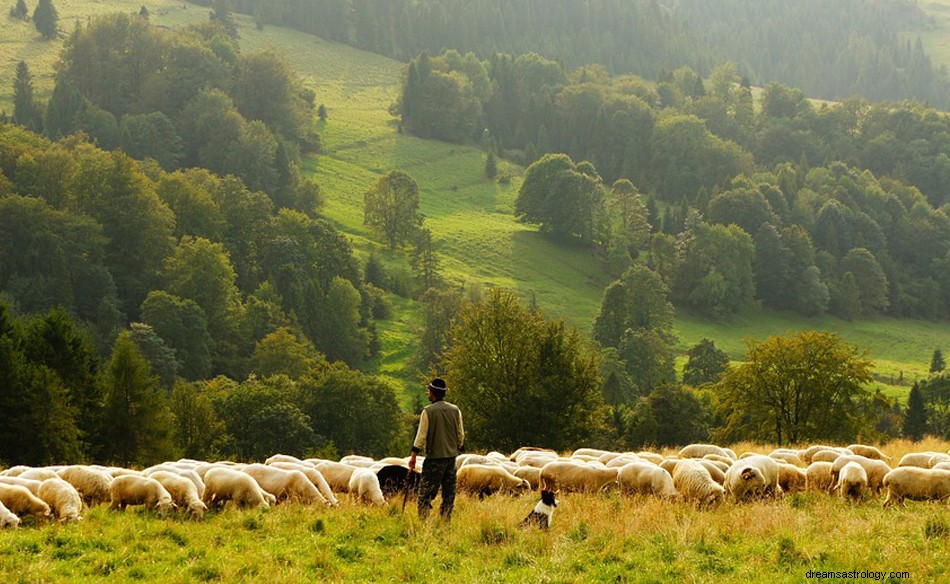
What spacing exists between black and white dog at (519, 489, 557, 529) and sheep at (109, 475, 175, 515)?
679 centimetres

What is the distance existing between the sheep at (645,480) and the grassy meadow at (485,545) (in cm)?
247

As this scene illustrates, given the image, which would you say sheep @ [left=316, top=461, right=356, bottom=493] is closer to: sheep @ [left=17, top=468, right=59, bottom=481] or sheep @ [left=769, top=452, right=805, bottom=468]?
sheep @ [left=17, top=468, right=59, bottom=481]

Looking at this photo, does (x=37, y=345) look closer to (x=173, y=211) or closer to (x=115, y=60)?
(x=173, y=211)

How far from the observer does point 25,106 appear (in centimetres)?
17250

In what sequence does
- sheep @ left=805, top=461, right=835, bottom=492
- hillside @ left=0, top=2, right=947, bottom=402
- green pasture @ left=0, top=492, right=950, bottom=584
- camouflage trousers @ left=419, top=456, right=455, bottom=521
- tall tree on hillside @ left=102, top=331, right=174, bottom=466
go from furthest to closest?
hillside @ left=0, top=2, right=947, bottom=402 < tall tree on hillside @ left=102, top=331, right=174, bottom=466 < sheep @ left=805, top=461, right=835, bottom=492 < camouflage trousers @ left=419, top=456, right=455, bottom=521 < green pasture @ left=0, top=492, right=950, bottom=584

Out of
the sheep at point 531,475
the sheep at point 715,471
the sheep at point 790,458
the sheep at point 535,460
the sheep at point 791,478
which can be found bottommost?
the sheep at point 535,460

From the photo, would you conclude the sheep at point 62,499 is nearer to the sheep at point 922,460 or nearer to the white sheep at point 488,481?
the white sheep at point 488,481

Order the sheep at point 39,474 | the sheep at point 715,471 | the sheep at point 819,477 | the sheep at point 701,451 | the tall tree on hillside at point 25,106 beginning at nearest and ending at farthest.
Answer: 1. the sheep at point 39,474
2. the sheep at point 819,477
3. the sheep at point 715,471
4. the sheep at point 701,451
5. the tall tree on hillside at point 25,106

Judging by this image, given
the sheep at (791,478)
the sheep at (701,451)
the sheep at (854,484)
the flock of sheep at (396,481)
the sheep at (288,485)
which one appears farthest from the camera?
the sheep at (701,451)

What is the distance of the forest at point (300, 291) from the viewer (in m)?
59.1

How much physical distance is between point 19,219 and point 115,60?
8207cm

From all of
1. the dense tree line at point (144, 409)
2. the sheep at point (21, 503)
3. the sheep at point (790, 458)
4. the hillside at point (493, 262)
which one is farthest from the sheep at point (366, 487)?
the hillside at point (493, 262)

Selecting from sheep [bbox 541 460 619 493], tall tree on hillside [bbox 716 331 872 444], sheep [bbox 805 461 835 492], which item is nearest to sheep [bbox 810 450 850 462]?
sheep [bbox 805 461 835 492]

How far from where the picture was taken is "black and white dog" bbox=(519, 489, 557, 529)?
59.1 feet
